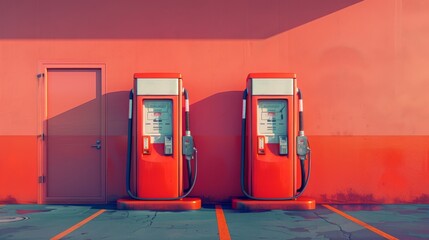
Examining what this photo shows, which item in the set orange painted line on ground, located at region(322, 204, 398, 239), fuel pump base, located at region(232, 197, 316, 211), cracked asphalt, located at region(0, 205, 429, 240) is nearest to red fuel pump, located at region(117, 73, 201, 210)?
cracked asphalt, located at region(0, 205, 429, 240)

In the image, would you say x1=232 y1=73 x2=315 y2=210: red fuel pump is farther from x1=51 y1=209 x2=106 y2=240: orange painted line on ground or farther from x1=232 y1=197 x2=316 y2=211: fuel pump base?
x1=51 y1=209 x2=106 y2=240: orange painted line on ground

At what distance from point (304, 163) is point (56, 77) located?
181 inches

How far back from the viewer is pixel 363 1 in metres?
9.39

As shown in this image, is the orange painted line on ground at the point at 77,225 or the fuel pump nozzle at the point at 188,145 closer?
the orange painted line on ground at the point at 77,225

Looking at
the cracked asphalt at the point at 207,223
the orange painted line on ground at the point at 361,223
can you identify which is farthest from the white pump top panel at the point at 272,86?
the orange painted line on ground at the point at 361,223

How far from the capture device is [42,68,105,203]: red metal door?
9.24 meters

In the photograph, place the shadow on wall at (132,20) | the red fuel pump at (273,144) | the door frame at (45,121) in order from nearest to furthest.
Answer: the red fuel pump at (273,144)
the door frame at (45,121)
the shadow on wall at (132,20)

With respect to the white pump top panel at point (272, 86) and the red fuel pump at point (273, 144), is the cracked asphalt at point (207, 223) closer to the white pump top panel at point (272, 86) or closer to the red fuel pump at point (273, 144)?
the red fuel pump at point (273, 144)

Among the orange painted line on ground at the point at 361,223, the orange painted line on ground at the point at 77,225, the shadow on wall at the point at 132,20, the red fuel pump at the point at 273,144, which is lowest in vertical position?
the orange painted line on ground at the point at 361,223

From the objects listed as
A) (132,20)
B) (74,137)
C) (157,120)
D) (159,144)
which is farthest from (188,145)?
(132,20)

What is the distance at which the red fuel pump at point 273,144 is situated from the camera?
8523 millimetres

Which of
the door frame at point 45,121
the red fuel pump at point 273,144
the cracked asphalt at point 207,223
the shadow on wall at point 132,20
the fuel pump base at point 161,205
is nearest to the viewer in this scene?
the cracked asphalt at point 207,223

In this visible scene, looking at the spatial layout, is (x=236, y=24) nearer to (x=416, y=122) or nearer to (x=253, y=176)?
(x=253, y=176)

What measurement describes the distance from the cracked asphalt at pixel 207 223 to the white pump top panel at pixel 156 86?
6.22 feet
